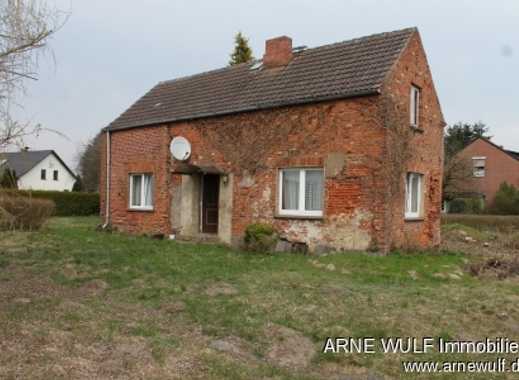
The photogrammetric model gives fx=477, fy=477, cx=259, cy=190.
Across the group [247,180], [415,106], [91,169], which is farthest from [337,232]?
[91,169]

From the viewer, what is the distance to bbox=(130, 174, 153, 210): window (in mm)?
17531

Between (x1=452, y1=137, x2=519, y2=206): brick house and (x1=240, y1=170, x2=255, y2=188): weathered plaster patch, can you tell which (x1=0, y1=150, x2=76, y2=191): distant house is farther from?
(x1=452, y1=137, x2=519, y2=206): brick house

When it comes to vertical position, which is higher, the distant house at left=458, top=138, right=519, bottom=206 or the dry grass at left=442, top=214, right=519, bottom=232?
the distant house at left=458, top=138, right=519, bottom=206

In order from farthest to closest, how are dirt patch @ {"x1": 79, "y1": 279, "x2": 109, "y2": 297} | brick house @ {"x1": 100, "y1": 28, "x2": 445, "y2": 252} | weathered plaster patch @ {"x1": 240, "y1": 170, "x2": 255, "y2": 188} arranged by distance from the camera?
weathered plaster patch @ {"x1": 240, "y1": 170, "x2": 255, "y2": 188} → brick house @ {"x1": 100, "y1": 28, "x2": 445, "y2": 252} → dirt patch @ {"x1": 79, "y1": 279, "x2": 109, "y2": 297}

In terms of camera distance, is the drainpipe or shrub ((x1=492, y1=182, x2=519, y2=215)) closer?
the drainpipe

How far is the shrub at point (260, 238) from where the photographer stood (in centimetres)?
1307

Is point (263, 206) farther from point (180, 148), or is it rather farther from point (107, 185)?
point (107, 185)

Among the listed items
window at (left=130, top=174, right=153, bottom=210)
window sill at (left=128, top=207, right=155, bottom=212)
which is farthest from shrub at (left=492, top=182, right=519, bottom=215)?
window sill at (left=128, top=207, right=155, bottom=212)

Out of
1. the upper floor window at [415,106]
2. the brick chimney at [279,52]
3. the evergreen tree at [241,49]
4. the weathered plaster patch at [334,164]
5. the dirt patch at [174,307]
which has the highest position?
the evergreen tree at [241,49]

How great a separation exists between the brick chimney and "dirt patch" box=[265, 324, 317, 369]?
11.3m

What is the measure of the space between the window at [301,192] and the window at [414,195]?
2803 millimetres

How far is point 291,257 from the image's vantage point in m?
12.2

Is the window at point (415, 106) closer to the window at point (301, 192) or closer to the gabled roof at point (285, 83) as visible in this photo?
the gabled roof at point (285, 83)

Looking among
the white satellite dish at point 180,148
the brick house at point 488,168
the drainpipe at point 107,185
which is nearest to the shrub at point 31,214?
the drainpipe at point 107,185
